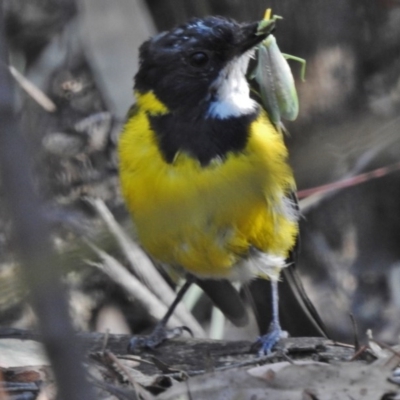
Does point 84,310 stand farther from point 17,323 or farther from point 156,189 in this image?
point 156,189

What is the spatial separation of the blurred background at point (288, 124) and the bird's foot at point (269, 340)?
129 cm

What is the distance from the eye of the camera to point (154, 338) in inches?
154

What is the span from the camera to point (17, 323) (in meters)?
5.05

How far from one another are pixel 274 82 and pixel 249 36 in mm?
344

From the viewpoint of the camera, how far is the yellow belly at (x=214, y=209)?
349cm

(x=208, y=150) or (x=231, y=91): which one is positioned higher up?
(x=231, y=91)

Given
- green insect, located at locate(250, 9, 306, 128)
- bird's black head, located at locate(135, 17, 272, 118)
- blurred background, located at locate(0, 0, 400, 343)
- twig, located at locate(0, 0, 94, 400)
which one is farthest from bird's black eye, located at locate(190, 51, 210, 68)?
twig, located at locate(0, 0, 94, 400)

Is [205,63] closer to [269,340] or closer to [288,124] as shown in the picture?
[269,340]

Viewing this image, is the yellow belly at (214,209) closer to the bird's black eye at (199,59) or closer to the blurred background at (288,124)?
the bird's black eye at (199,59)

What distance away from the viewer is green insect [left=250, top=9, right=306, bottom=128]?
12.7ft

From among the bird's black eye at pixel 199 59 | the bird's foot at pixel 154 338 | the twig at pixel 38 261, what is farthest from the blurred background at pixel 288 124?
the twig at pixel 38 261

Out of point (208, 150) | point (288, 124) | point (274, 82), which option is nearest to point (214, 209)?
point (208, 150)

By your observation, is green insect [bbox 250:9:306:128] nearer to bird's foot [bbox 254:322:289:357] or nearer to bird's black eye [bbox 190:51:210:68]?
bird's black eye [bbox 190:51:210:68]

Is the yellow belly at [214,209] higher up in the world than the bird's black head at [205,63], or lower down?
lower down
